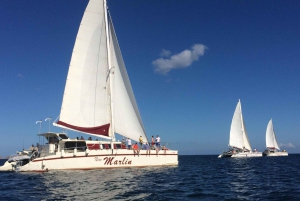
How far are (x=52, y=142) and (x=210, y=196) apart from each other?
56.3ft

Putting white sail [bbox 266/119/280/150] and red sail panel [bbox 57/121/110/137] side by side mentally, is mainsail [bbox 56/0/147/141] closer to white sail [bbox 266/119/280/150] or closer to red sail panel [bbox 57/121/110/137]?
red sail panel [bbox 57/121/110/137]

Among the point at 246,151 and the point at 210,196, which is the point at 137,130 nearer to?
the point at 210,196

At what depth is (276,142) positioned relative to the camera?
3649 inches

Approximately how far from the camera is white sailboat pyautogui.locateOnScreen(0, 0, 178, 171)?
2536 centimetres

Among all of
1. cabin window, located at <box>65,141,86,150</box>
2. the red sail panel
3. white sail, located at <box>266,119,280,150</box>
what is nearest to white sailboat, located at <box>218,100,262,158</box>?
white sail, located at <box>266,119,280,150</box>

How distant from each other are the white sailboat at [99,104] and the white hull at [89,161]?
0.29 feet

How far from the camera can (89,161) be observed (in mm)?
24062

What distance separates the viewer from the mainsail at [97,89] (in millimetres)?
26859

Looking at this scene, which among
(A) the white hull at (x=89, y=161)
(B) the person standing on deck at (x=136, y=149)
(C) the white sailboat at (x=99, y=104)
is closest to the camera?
(A) the white hull at (x=89, y=161)

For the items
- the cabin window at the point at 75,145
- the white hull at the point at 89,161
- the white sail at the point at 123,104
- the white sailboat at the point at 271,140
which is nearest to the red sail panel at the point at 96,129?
the white sail at the point at 123,104

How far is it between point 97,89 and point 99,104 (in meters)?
1.48

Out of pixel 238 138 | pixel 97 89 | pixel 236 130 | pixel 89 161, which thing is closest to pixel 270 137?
pixel 238 138

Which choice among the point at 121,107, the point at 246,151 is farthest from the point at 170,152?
the point at 246,151

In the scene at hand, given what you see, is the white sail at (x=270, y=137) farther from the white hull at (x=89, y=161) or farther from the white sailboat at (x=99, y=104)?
the white hull at (x=89, y=161)
